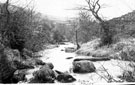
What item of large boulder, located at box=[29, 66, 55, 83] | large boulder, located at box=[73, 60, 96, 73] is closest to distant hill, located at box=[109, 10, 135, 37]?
large boulder, located at box=[73, 60, 96, 73]

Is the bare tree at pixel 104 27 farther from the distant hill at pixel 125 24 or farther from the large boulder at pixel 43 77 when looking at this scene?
the large boulder at pixel 43 77

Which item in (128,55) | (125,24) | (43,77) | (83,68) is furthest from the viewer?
(125,24)

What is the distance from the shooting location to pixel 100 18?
1304 cm

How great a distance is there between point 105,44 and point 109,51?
1819mm

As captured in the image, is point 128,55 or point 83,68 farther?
point 83,68

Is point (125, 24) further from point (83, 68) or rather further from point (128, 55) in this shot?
point (128, 55)

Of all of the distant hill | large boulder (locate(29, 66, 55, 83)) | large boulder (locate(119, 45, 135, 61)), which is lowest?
large boulder (locate(29, 66, 55, 83))

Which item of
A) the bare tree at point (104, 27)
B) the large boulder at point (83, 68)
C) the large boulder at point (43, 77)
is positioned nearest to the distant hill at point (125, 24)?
the bare tree at point (104, 27)

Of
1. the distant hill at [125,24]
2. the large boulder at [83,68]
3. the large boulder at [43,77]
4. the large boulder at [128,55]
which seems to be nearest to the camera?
the large boulder at [128,55]

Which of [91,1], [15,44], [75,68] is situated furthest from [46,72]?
[91,1]

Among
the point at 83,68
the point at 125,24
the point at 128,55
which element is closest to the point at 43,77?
the point at 83,68

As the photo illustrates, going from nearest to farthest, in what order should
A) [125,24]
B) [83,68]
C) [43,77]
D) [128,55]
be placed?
[128,55] < [43,77] < [83,68] < [125,24]

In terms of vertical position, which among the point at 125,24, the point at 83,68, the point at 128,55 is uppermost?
the point at 125,24

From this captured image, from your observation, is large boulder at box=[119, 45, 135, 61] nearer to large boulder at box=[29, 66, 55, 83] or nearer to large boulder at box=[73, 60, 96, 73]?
large boulder at box=[73, 60, 96, 73]
